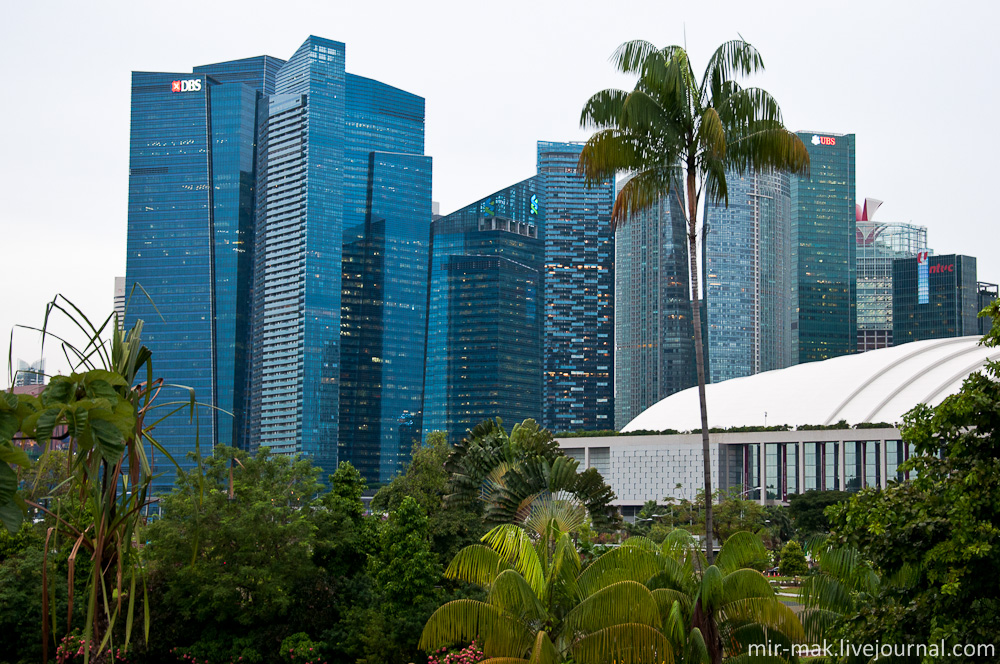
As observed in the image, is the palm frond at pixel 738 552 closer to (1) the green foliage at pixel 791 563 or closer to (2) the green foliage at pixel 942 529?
(2) the green foliage at pixel 942 529

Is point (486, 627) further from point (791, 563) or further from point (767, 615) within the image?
point (791, 563)

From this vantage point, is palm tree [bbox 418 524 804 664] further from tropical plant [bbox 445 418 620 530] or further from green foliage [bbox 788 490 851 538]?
green foliage [bbox 788 490 851 538]

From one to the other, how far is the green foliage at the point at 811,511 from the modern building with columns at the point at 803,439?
25.0 feet

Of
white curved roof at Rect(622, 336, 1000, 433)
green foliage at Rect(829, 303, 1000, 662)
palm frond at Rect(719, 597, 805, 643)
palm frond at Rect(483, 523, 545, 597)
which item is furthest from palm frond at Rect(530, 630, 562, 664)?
white curved roof at Rect(622, 336, 1000, 433)

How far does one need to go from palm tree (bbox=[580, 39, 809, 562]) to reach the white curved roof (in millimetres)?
72450

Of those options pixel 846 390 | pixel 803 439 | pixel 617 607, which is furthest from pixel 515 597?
pixel 846 390

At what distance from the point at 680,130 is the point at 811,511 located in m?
58.8

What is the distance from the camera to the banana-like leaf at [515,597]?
15133mm

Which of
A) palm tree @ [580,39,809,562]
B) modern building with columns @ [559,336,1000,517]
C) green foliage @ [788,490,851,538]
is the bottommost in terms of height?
green foliage @ [788,490,851,538]

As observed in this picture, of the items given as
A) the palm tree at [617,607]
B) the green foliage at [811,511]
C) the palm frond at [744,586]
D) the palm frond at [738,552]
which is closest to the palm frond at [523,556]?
the palm tree at [617,607]

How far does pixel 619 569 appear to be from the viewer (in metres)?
16.0

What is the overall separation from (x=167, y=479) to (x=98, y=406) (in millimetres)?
191100

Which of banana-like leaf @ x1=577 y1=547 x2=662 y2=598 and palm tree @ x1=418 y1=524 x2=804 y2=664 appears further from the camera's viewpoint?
banana-like leaf @ x1=577 y1=547 x2=662 y2=598

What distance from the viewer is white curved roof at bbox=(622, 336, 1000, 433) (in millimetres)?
89562
